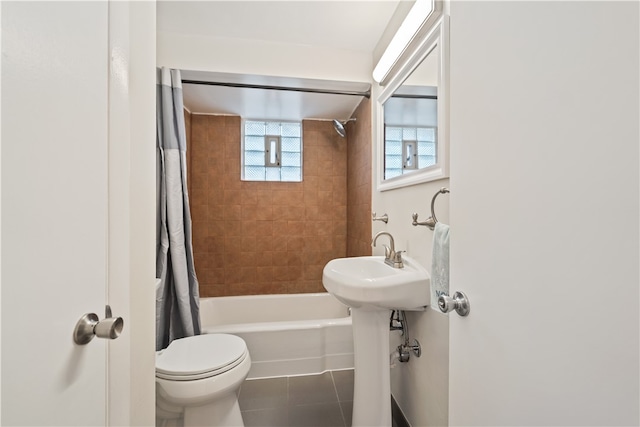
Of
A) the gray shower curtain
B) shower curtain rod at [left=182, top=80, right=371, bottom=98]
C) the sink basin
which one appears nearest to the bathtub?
the gray shower curtain

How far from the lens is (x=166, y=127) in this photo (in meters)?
1.72

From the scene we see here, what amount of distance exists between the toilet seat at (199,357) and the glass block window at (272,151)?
5.40 ft

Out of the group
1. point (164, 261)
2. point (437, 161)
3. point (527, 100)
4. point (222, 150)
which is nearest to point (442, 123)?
point (437, 161)

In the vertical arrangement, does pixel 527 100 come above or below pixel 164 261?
above

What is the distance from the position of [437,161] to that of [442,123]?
0.15 meters

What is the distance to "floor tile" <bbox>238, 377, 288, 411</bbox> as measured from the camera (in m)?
1.69

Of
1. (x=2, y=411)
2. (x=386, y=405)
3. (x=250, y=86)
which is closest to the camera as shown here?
(x=2, y=411)

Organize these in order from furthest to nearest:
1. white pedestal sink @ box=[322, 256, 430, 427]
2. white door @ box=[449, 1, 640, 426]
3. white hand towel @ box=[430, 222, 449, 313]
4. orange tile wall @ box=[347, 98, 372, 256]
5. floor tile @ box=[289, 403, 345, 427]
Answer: orange tile wall @ box=[347, 98, 372, 256] → floor tile @ box=[289, 403, 345, 427] → white pedestal sink @ box=[322, 256, 430, 427] → white hand towel @ box=[430, 222, 449, 313] → white door @ box=[449, 1, 640, 426]

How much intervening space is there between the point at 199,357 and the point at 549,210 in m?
1.52

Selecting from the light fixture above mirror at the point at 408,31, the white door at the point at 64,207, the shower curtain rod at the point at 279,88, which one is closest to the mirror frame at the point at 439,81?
the light fixture above mirror at the point at 408,31

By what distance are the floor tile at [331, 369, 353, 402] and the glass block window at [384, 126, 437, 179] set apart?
1.40 metres

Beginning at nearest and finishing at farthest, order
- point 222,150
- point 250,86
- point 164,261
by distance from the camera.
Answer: point 164,261 < point 250,86 < point 222,150

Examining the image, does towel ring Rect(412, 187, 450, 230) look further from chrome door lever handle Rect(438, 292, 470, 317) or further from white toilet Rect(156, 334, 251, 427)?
white toilet Rect(156, 334, 251, 427)

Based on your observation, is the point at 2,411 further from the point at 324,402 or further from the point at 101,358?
the point at 324,402
